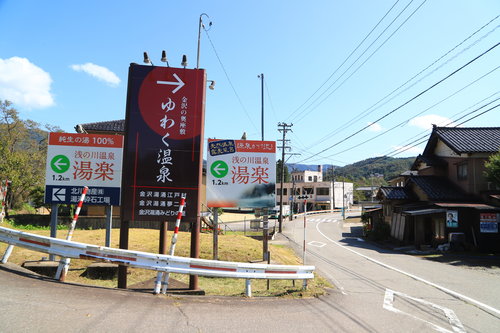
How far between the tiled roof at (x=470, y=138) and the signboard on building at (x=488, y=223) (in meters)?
5.11

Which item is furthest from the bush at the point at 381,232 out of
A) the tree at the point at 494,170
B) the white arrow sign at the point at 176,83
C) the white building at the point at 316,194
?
the white building at the point at 316,194

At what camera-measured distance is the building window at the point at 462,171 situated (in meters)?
24.7

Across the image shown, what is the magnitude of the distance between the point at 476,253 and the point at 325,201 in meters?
57.8

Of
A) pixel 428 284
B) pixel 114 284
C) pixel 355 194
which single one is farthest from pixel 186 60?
pixel 355 194

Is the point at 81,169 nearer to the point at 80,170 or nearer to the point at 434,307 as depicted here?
the point at 80,170

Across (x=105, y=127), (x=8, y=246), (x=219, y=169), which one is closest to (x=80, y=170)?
(x=8, y=246)

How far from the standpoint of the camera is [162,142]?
27.0 ft

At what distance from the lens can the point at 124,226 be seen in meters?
8.18

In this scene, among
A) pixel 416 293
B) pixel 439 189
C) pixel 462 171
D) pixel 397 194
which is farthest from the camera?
pixel 397 194

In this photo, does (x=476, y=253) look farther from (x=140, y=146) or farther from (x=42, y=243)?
(x=42, y=243)

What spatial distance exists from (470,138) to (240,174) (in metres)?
22.7

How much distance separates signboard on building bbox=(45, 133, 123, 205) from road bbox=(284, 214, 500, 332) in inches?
289

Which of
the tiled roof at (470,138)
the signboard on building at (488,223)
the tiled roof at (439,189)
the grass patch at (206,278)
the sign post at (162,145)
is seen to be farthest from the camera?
the tiled roof at (439,189)

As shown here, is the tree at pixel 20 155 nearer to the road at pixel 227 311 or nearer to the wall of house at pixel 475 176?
the road at pixel 227 311
